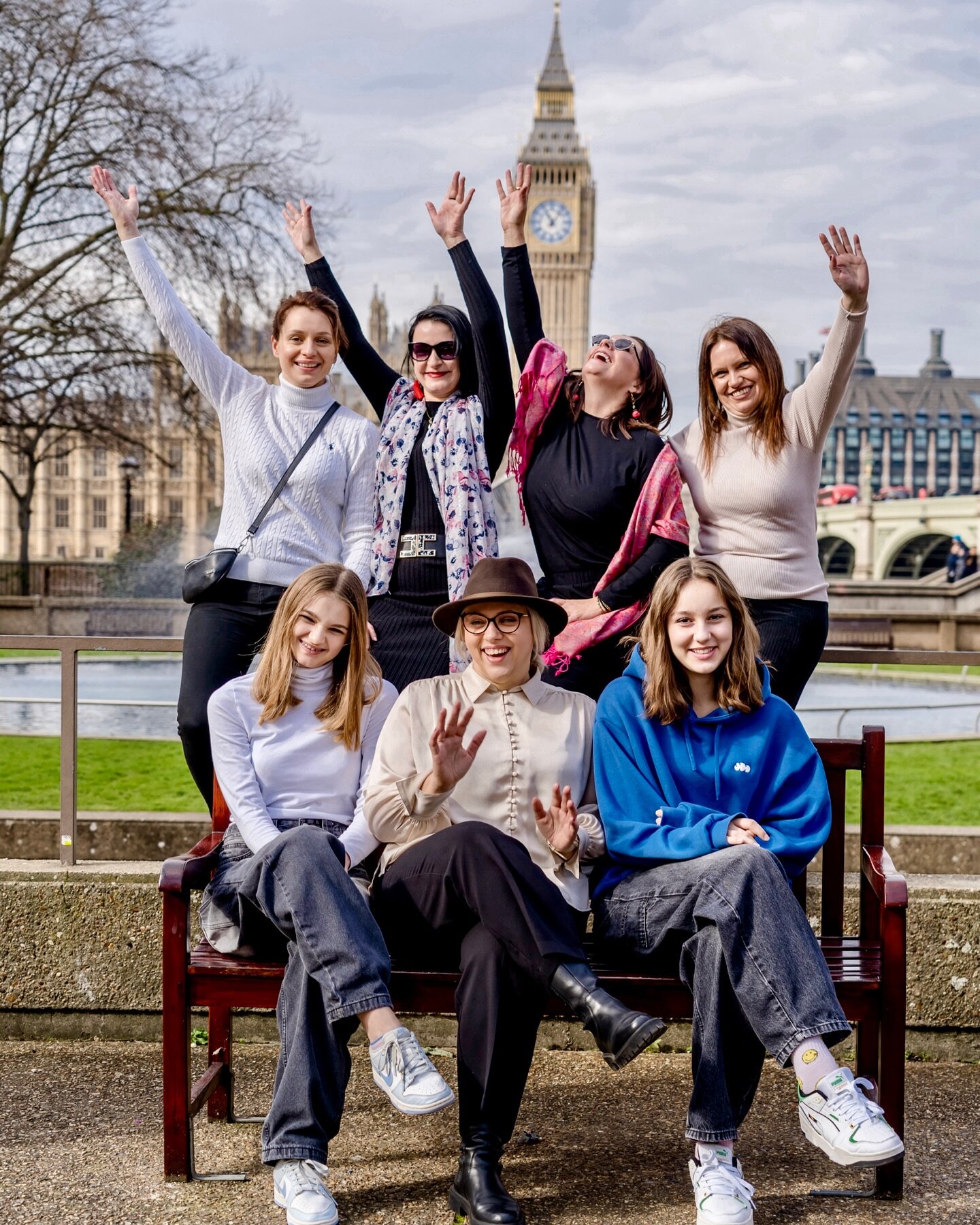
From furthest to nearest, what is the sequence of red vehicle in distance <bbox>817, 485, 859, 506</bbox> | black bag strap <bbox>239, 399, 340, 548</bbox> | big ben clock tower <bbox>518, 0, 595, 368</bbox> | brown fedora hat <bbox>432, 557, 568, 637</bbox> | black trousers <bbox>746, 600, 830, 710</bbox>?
big ben clock tower <bbox>518, 0, 595, 368</bbox>, red vehicle in distance <bbox>817, 485, 859, 506</bbox>, black bag strap <bbox>239, 399, 340, 548</bbox>, black trousers <bbox>746, 600, 830, 710</bbox>, brown fedora hat <bbox>432, 557, 568, 637</bbox>

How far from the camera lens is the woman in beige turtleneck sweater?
3.58 meters

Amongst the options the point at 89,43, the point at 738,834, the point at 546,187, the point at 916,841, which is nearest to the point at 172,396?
the point at 89,43

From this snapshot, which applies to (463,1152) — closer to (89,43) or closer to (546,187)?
(89,43)

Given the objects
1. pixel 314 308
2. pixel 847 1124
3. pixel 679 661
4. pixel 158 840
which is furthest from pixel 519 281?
pixel 158 840

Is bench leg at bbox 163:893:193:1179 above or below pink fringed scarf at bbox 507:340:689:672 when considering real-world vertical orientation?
below

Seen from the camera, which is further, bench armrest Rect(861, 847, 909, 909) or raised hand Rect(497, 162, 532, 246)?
raised hand Rect(497, 162, 532, 246)

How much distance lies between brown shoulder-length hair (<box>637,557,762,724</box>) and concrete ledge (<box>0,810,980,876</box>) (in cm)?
209

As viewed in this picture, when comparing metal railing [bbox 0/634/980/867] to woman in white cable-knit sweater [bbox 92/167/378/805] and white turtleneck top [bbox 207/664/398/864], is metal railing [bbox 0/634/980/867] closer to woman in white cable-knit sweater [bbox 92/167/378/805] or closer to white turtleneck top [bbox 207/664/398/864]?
woman in white cable-knit sweater [bbox 92/167/378/805]

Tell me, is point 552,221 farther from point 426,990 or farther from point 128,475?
point 426,990

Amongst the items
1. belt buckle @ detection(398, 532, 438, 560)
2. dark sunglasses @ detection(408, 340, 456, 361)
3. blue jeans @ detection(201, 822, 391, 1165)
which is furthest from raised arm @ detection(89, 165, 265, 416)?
blue jeans @ detection(201, 822, 391, 1165)

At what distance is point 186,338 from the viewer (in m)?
3.75

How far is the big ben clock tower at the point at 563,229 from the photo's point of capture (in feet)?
342

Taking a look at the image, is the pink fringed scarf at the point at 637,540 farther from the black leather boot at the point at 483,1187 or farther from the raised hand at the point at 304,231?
the black leather boot at the point at 483,1187

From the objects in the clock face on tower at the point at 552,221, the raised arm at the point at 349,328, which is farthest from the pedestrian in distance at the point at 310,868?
the clock face on tower at the point at 552,221
